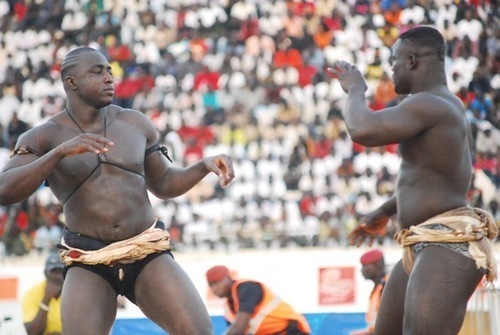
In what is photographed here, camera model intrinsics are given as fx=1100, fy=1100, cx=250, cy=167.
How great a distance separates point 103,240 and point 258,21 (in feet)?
42.5

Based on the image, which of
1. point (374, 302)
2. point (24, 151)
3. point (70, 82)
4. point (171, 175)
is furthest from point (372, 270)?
point (24, 151)

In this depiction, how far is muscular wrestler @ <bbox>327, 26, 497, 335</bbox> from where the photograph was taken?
579 centimetres

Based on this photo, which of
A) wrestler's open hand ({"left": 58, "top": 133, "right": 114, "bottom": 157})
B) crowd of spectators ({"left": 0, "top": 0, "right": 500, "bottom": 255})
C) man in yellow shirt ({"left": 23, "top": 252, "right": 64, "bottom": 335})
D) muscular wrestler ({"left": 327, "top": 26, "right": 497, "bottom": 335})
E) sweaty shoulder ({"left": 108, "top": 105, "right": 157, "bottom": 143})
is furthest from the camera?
crowd of spectators ({"left": 0, "top": 0, "right": 500, "bottom": 255})

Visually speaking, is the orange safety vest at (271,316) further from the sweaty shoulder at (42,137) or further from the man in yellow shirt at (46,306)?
the sweaty shoulder at (42,137)

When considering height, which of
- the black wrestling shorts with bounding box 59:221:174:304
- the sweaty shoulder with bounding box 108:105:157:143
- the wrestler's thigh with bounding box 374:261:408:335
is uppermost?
the sweaty shoulder with bounding box 108:105:157:143

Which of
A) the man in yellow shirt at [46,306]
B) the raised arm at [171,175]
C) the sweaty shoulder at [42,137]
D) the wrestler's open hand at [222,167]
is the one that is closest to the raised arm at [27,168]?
the sweaty shoulder at [42,137]

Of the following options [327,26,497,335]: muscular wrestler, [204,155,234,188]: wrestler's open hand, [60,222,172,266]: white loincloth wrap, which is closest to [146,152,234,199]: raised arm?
[204,155,234,188]: wrestler's open hand

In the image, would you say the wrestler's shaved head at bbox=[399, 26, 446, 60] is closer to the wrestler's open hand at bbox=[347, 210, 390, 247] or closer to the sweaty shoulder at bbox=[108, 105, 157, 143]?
the wrestler's open hand at bbox=[347, 210, 390, 247]

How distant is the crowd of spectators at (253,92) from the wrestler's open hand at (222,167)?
809 cm

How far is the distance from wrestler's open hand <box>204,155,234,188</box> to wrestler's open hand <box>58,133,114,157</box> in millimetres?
667

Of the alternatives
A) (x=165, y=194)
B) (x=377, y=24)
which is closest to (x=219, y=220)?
(x=377, y=24)

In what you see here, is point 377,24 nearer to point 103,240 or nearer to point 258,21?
point 258,21

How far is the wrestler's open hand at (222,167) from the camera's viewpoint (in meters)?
5.95

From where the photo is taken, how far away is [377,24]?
17578mm
